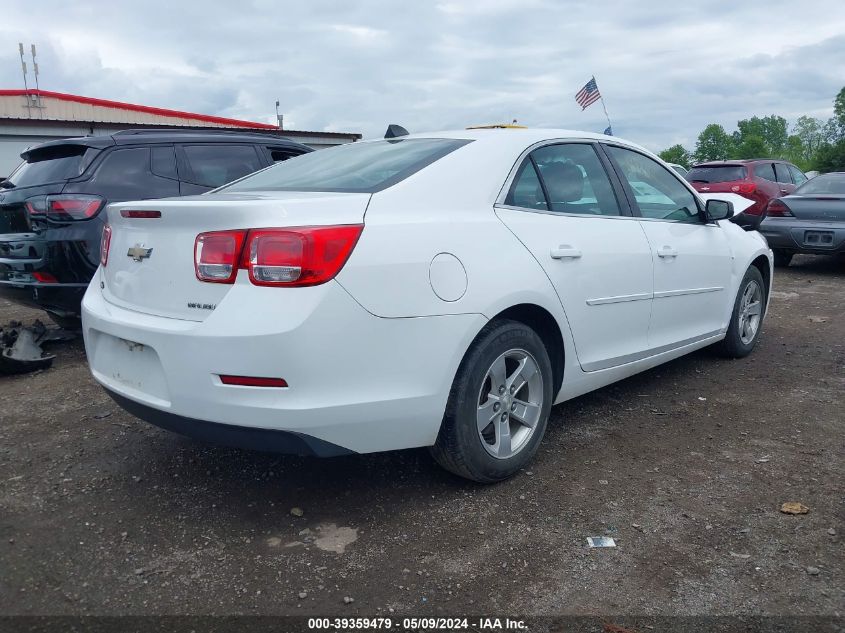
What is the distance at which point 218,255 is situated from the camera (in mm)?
2709

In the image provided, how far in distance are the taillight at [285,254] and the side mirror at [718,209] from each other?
118 inches

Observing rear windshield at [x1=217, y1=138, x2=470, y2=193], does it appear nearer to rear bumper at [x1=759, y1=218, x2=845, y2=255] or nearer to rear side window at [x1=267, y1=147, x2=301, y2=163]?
rear side window at [x1=267, y1=147, x2=301, y2=163]

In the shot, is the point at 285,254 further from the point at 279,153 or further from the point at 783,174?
the point at 783,174

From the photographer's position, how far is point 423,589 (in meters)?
2.54

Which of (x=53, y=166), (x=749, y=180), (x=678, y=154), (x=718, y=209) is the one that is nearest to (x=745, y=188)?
(x=749, y=180)

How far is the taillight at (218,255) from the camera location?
2672 millimetres

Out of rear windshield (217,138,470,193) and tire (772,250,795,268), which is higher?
rear windshield (217,138,470,193)

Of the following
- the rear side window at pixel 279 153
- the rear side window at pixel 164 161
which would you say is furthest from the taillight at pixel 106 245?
the rear side window at pixel 279 153

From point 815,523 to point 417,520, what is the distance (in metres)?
1.57

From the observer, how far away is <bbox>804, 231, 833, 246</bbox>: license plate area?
9500 millimetres

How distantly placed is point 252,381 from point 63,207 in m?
3.45

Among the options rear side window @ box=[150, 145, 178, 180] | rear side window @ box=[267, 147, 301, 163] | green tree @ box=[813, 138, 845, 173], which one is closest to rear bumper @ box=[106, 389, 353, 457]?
rear side window @ box=[150, 145, 178, 180]

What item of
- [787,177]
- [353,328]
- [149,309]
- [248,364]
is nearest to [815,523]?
[353,328]

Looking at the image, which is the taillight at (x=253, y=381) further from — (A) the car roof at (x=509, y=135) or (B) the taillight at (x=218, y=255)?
(A) the car roof at (x=509, y=135)
